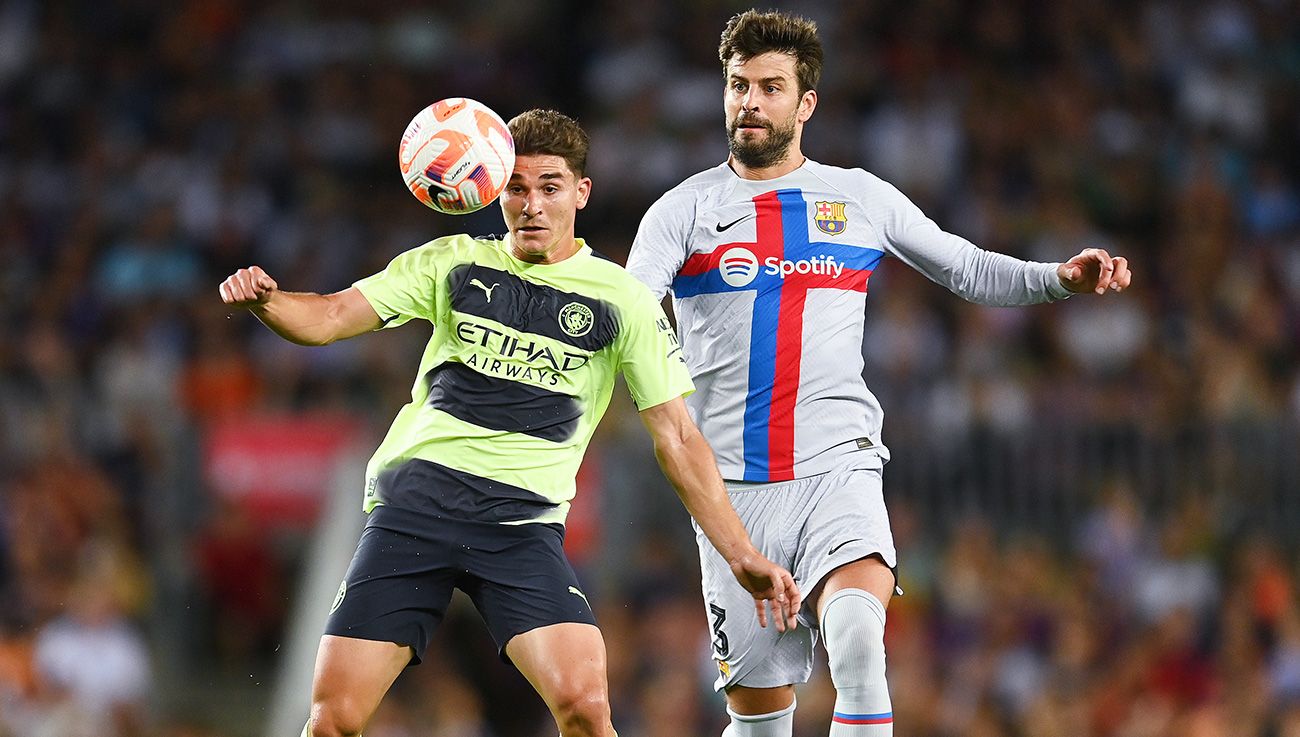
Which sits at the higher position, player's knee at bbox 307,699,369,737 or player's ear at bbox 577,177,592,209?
player's ear at bbox 577,177,592,209

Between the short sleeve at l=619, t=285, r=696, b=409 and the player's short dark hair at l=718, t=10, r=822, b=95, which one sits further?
the player's short dark hair at l=718, t=10, r=822, b=95

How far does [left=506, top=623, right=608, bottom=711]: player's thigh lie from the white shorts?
2.45 feet

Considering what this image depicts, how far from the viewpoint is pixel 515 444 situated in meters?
6.36

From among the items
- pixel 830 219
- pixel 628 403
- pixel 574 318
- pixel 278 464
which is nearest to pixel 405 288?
pixel 574 318

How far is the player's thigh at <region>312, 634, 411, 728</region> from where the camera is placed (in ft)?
19.9

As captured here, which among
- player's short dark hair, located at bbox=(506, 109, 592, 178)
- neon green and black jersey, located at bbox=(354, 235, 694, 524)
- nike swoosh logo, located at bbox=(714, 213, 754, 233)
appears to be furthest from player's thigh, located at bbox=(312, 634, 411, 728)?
nike swoosh logo, located at bbox=(714, 213, 754, 233)

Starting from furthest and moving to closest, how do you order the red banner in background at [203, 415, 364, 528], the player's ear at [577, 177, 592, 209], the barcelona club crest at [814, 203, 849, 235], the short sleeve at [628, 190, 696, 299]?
the red banner in background at [203, 415, 364, 528]
the barcelona club crest at [814, 203, 849, 235]
the short sleeve at [628, 190, 696, 299]
the player's ear at [577, 177, 592, 209]

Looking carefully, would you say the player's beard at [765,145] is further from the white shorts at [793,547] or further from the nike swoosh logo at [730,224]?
the white shorts at [793,547]

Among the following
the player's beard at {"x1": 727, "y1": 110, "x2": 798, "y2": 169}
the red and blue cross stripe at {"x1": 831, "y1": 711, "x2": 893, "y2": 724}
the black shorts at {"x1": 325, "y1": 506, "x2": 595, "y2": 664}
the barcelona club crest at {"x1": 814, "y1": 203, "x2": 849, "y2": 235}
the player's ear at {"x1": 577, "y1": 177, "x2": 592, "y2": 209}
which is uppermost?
the player's beard at {"x1": 727, "y1": 110, "x2": 798, "y2": 169}

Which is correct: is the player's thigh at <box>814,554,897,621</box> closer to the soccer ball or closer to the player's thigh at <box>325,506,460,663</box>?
the player's thigh at <box>325,506,460,663</box>

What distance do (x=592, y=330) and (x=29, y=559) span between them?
768 cm

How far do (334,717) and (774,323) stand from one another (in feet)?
7.60

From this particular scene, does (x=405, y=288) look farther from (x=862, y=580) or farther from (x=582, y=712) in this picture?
(x=862, y=580)

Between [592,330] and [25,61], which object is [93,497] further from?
[592,330]
